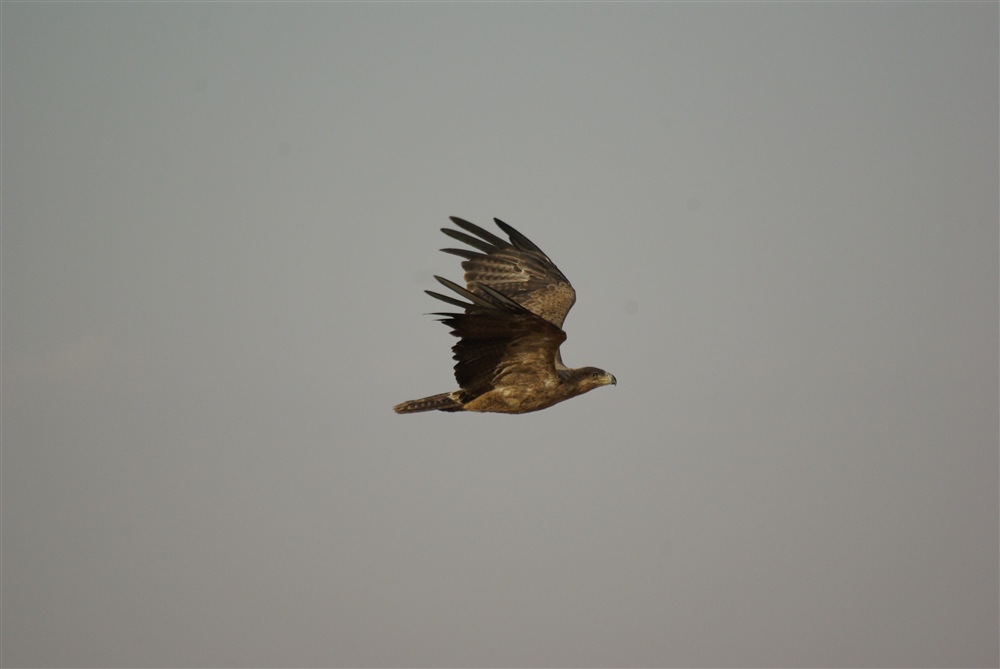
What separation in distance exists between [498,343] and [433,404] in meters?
1.43

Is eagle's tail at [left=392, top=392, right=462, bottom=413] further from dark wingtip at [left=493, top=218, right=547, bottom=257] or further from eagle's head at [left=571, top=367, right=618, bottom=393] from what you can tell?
dark wingtip at [left=493, top=218, right=547, bottom=257]

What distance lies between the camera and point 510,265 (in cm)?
1652

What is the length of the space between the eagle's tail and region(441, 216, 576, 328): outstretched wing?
9.05 feet

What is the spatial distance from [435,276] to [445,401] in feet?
9.37

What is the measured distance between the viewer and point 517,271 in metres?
16.5

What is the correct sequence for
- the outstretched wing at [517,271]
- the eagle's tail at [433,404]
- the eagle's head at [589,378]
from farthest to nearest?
the outstretched wing at [517,271] < the eagle's head at [589,378] < the eagle's tail at [433,404]

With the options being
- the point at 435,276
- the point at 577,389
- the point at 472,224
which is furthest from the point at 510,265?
the point at 435,276

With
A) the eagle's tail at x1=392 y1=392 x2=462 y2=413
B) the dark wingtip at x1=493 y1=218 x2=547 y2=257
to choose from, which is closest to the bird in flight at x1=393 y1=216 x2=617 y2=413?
the eagle's tail at x1=392 y1=392 x2=462 y2=413

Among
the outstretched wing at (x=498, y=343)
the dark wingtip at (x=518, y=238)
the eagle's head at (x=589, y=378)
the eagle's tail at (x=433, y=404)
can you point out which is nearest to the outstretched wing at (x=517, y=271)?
the dark wingtip at (x=518, y=238)

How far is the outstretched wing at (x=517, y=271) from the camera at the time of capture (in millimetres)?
16266

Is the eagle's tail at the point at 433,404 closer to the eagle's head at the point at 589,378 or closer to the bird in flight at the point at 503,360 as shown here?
the bird in flight at the point at 503,360

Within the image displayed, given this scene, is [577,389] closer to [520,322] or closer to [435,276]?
[520,322]

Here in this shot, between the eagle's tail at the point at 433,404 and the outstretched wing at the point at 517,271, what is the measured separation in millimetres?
2760

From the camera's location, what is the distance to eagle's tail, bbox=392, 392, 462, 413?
14.0 metres
